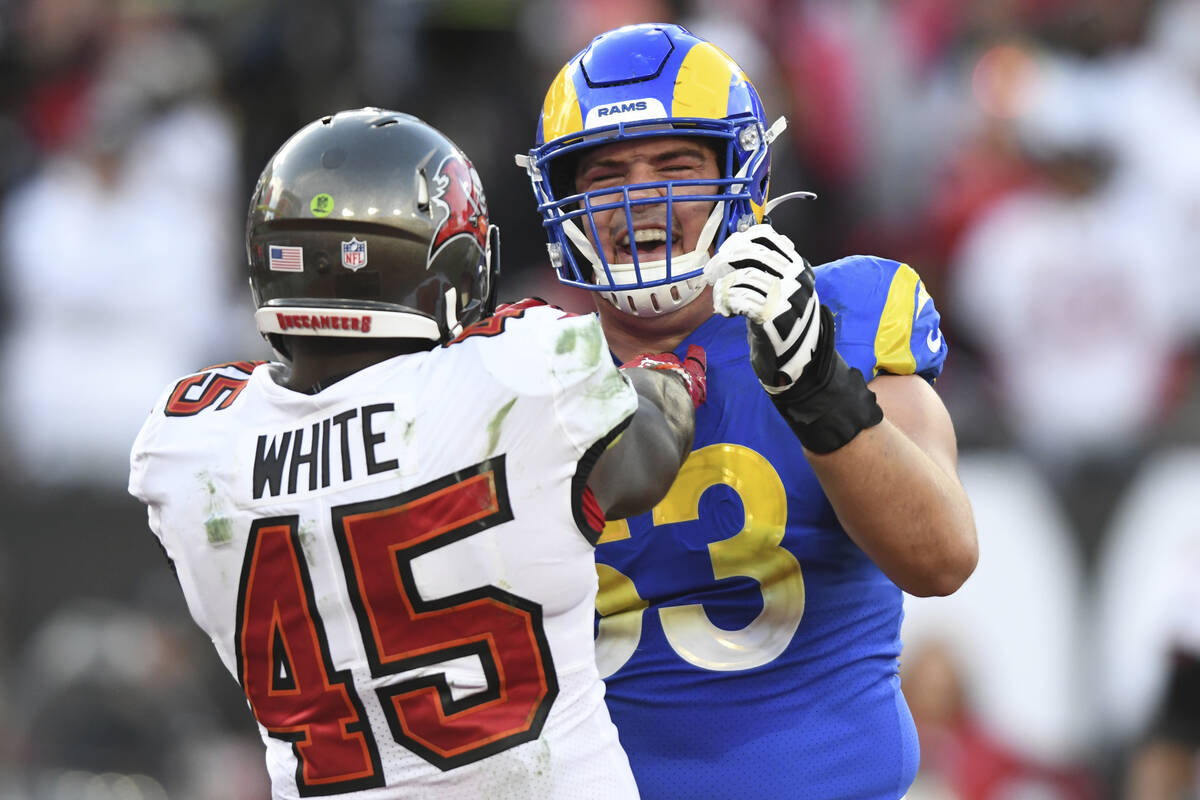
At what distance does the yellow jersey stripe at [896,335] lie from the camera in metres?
2.98

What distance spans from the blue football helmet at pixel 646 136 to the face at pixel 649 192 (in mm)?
16

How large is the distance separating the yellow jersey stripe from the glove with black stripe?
0.83 feet

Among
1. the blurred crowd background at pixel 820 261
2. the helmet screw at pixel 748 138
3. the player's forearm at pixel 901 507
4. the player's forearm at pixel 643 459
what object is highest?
the helmet screw at pixel 748 138

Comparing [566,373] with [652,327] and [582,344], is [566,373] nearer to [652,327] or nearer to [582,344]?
[582,344]

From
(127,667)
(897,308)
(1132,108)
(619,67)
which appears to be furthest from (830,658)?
(1132,108)

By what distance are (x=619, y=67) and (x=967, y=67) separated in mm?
4414

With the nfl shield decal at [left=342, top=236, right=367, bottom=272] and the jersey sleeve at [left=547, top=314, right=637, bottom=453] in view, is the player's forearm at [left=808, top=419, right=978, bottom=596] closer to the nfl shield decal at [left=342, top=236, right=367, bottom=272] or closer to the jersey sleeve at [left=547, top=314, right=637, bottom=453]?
the jersey sleeve at [left=547, top=314, right=637, bottom=453]

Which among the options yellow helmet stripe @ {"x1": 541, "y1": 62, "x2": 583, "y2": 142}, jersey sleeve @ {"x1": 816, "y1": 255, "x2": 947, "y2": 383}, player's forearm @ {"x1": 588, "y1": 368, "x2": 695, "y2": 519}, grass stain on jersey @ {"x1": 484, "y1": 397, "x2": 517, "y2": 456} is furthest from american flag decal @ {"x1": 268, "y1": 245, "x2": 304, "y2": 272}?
jersey sleeve @ {"x1": 816, "y1": 255, "x2": 947, "y2": 383}

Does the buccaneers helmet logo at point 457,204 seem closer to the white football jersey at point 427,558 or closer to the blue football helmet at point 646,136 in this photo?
the white football jersey at point 427,558

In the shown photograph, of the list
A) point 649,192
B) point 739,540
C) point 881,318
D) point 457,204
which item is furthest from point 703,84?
point 739,540

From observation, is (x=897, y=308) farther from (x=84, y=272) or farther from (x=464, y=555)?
(x=84, y=272)

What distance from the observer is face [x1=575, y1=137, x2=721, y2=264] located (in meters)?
3.12

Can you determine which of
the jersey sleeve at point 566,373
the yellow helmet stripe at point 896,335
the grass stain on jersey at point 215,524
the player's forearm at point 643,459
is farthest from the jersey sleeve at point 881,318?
the grass stain on jersey at point 215,524

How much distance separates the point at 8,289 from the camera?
287 inches
